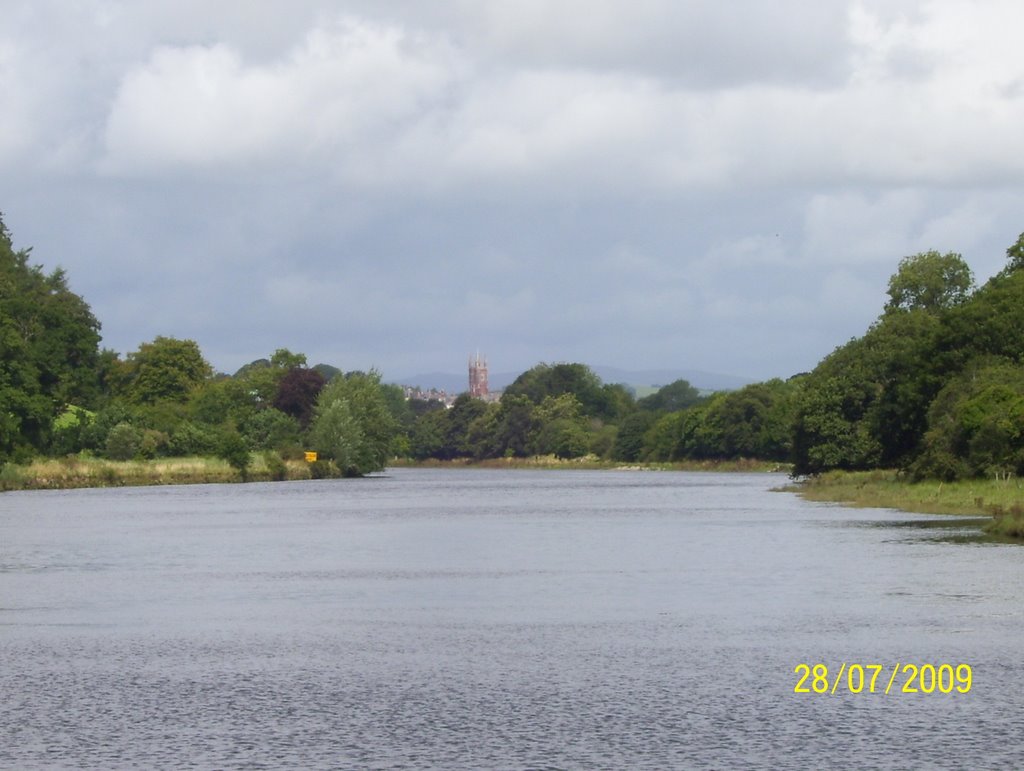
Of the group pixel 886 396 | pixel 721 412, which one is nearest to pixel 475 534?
pixel 886 396

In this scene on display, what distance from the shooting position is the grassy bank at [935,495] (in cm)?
4962

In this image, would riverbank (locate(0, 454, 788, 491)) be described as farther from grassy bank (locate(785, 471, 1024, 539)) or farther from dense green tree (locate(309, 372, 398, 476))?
grassy bank (locate(785, 471, 1024, 539))

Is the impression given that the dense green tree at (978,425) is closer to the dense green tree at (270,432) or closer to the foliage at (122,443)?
the foliage at (122,443)

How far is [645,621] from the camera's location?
29234 millimetres

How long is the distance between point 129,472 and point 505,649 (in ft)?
317

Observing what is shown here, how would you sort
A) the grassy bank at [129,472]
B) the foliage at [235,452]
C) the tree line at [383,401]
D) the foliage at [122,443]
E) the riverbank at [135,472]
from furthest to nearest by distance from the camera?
the foliage at [235,452] → the foliage at [122,443] → the riverbank at [135,472] → the grassy bank at [129,472] → the tree line at [383,401]

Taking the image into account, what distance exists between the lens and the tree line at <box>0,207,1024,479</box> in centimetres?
8250

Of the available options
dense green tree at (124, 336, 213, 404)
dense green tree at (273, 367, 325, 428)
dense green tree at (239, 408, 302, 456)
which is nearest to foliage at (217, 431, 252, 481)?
dense green tree at (239, 408, 302, 456)

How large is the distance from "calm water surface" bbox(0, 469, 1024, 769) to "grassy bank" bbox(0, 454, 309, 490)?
55.9 metres

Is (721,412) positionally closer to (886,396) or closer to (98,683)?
(886,396)

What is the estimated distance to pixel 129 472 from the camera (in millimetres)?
118062

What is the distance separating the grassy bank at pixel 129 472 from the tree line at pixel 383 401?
5.01ft

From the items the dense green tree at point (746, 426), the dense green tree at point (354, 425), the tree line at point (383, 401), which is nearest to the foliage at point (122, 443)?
the tree line at point (383, 401)

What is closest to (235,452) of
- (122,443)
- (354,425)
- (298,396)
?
(122,443)
